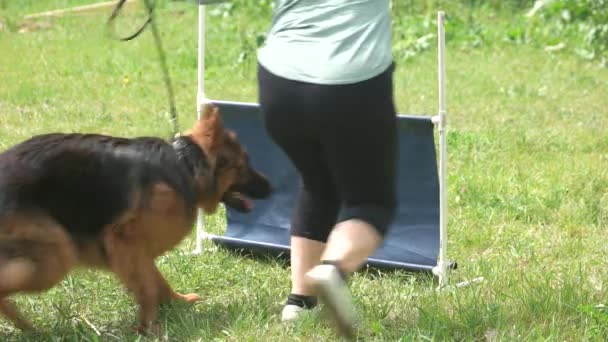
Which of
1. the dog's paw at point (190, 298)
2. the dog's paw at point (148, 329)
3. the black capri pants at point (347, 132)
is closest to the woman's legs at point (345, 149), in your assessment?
the black capri pants at point (347, 132)

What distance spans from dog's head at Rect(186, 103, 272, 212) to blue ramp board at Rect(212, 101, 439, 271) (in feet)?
2.03

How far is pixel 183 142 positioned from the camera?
406 centimetres

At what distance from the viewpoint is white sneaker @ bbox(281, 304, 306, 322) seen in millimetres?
3979

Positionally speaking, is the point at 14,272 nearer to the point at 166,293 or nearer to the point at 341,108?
the point at 166,293

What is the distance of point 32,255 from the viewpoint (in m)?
3.78

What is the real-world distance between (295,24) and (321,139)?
40 cm

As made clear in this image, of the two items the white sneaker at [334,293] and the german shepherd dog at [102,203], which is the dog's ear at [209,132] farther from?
the white sneaker at [334,293]

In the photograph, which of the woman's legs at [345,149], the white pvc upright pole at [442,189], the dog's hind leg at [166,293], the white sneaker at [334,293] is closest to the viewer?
the white sneaker at [334,293]

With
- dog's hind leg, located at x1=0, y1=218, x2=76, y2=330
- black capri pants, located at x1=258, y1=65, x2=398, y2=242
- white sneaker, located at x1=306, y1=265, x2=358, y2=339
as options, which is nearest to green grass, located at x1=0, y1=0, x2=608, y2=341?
dog's hind leg, located at x1=0, y1=218, x2=76, y2=330

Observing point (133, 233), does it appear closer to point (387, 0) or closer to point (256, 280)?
point (256, 280)

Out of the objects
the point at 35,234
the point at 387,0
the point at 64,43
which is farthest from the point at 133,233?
the point at 64,43

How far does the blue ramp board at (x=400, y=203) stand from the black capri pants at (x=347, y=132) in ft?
3.45

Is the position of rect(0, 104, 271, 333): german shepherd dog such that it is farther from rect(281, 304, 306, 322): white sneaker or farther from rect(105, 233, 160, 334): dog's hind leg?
rect(281, 304, 306, 322): white sneaker

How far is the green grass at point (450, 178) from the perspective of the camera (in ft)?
13.1
